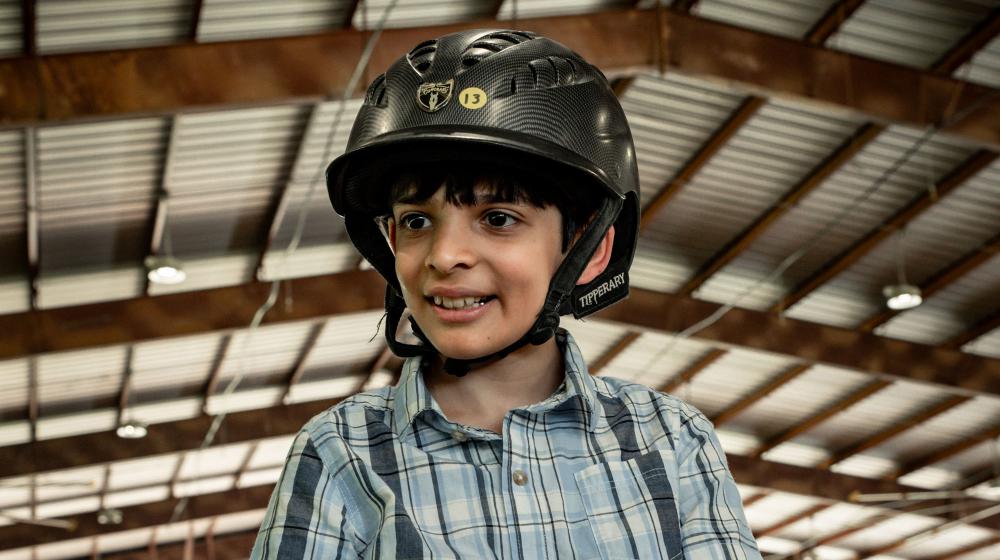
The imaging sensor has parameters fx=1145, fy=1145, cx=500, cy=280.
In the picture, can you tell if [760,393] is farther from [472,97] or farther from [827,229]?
[472,97]

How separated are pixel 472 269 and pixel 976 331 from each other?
1470 cm

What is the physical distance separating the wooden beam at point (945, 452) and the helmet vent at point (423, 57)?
60.3ft

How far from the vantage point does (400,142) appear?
181 cm

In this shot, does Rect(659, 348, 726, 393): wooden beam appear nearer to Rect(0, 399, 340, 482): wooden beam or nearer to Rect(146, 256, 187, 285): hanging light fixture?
Rect(0, 399, 340, 482): wooden beam

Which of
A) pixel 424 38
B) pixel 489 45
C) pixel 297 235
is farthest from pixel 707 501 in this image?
pixel 297 235

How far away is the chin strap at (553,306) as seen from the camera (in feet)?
5.88

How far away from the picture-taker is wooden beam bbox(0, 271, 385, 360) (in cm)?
1215

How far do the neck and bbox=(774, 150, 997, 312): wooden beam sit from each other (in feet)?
33.4

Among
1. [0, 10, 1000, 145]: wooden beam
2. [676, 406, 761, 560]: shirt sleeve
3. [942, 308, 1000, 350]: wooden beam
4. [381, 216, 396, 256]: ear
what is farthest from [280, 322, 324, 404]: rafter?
[676, 406, 761, 560]: shirt sleeve

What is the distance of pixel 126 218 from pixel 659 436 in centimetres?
1044

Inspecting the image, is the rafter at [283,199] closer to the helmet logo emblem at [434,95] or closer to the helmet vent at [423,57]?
the helmet vent at [423,57]

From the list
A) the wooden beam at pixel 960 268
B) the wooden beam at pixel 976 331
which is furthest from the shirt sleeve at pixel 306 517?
the wooden beam at pixel 976 331

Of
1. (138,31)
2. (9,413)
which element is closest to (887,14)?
(138,31)

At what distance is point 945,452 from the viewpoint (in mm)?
A: 19344
